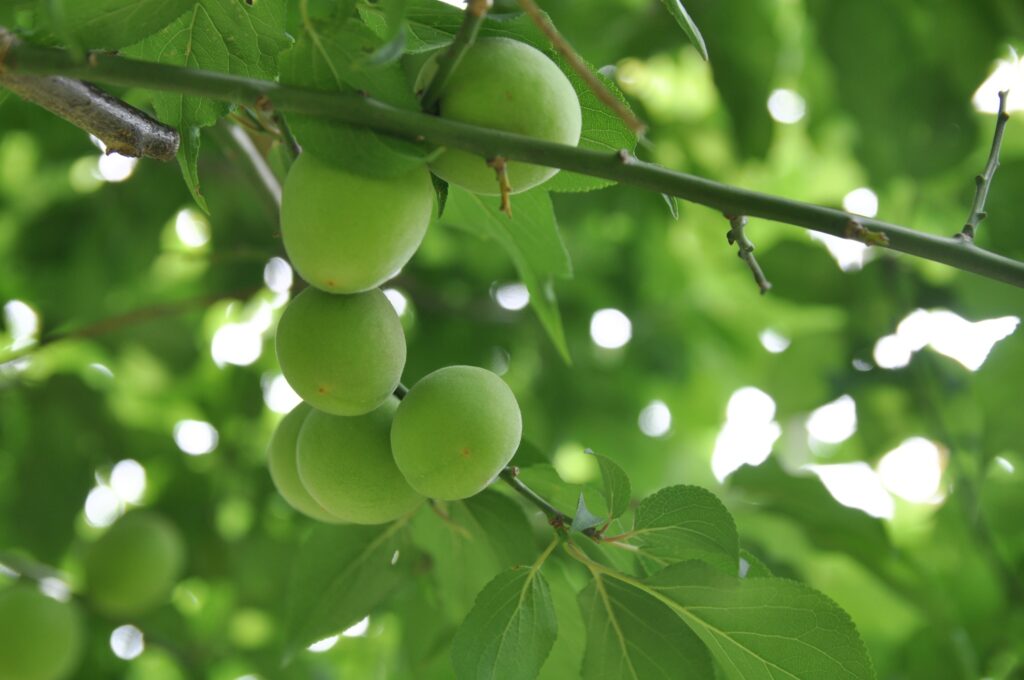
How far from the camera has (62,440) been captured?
2885 millimetres

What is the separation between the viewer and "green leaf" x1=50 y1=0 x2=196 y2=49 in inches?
38.8

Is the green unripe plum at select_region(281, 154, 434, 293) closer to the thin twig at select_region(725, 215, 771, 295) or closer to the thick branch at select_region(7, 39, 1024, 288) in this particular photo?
the thick branch at select_region(7, 39, 1024, 288)

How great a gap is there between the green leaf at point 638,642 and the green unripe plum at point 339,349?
37 centimetres

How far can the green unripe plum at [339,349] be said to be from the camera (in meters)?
1.10

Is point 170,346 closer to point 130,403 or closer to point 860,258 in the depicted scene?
point 130,403

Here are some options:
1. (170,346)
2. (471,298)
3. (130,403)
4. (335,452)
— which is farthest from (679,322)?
(335,452)

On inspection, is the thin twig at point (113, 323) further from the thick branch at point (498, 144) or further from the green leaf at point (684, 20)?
the green leaf at point (684, 20)

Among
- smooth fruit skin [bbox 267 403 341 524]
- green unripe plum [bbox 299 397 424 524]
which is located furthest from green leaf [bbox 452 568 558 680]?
smooth fruit skin [bbox 267 403 341 524]

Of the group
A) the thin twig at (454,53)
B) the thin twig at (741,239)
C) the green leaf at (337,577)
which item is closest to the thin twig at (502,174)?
the thin twig at (454,53)

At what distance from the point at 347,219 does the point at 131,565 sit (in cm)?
205

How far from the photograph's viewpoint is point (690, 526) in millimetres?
1188

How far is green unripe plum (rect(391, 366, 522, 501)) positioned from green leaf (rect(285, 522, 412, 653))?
1.34 feet

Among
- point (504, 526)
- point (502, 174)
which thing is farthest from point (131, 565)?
point (502, 174)

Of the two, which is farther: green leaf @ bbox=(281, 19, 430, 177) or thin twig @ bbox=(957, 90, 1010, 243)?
thin twig @ bbox=(957, 90, 1010, 243)
